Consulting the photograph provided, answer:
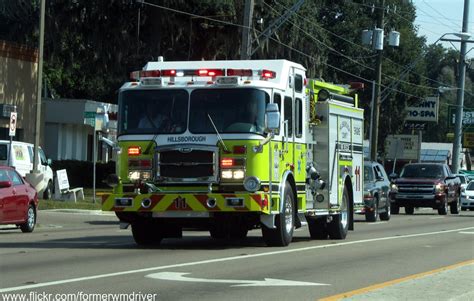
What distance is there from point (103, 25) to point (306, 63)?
1001cm

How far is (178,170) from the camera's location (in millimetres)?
17516

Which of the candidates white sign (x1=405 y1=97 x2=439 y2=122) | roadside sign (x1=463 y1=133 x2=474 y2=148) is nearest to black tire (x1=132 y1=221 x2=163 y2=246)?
white sign (x1=405 y1=97 x2=439 y2=122)

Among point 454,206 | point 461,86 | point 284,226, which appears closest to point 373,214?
point 454,206

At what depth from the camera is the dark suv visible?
3894 cm

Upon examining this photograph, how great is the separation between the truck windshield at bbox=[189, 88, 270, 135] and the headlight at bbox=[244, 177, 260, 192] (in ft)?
2.80

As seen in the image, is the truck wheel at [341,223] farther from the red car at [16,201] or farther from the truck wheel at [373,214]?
the truck wheel at [373,214]

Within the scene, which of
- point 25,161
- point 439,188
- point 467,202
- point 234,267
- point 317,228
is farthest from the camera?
point 467,202

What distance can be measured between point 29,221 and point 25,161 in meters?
13.0

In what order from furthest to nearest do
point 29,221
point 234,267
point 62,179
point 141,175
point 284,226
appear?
point 62,179
point 29,221
point 284,226
point 141,175
point 234,267

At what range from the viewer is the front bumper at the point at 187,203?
17.1 meters

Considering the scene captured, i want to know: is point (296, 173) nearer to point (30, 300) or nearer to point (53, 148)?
point (30, 300)

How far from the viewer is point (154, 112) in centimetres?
1786

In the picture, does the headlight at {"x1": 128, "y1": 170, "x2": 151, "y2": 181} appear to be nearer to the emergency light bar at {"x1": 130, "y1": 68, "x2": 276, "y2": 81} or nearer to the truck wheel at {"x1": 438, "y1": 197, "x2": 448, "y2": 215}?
the emergency light bar at {"x1": 130, "y1": 68, "x2": 276, "y2": 81}

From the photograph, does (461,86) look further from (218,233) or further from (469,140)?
(218,233)
